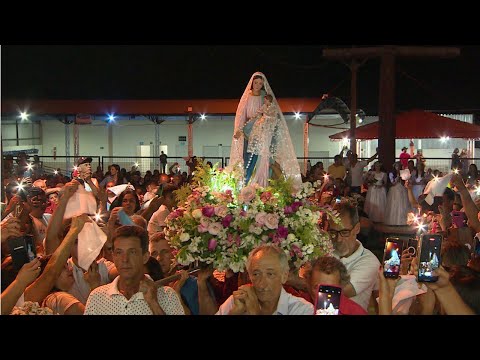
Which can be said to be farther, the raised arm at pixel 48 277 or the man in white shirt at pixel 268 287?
the raised arm at pixel 48 277

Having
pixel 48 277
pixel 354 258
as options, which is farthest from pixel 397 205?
pixel 48 277

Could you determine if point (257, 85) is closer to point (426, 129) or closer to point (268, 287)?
point (268, 287)

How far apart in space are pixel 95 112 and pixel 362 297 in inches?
759

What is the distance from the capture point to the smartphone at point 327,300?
12.1 feet

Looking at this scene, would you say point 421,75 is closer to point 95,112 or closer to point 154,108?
point 154,108

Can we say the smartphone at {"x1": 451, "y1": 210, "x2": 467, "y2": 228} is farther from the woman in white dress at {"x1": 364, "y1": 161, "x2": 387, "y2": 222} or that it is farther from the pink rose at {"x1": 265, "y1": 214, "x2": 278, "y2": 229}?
the woman in white dress at {"x1": 364, "y1": 161, "x2": 387, "y2": 222}

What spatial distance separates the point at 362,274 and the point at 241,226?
1.25 m

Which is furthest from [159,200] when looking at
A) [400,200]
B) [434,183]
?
[400,200]

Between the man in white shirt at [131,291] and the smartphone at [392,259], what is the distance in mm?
1289

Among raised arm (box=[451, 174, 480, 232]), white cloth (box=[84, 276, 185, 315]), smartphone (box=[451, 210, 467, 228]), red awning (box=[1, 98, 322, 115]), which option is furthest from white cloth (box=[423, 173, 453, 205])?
red awning (box=[1, 98, 322, 115])

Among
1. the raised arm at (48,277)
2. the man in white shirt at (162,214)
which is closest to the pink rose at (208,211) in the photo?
the raised arm at (48,277)

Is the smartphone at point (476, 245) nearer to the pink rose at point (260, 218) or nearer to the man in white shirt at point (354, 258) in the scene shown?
the man in white shirt at point (354, 258)

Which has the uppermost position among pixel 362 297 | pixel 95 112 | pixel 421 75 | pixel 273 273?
pixel 421 75

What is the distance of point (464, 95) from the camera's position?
88.0 feet
